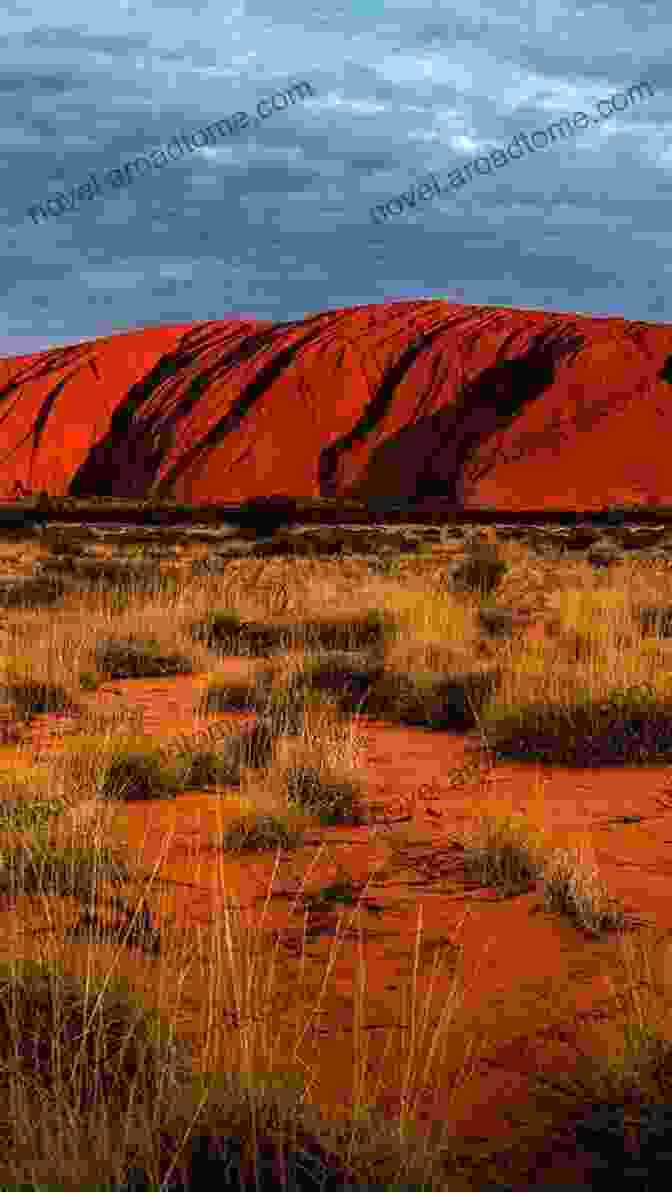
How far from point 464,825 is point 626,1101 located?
2.35 metres

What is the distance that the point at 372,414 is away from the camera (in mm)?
58625

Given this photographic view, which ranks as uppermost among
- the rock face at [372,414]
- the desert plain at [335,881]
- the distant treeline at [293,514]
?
the rock face at [372,414]

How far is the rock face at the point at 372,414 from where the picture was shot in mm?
53031

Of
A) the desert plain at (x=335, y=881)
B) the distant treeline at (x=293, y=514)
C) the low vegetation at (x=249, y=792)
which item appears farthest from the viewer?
the distant treeline at (x=293, y=514)

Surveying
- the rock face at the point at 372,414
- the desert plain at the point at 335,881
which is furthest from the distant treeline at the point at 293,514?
the desert plain at the point at 335,881

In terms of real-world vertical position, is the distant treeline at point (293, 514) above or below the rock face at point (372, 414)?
below

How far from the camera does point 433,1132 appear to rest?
2193 millimetres

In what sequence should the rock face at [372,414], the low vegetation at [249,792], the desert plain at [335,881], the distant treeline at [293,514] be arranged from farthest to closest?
the rock face at [372,414]
the distant treeline at [293,514]
the desert plain at [335,881]
the low vegetation at [249,792]

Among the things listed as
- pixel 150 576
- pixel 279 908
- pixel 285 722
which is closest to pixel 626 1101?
pixel 279 908

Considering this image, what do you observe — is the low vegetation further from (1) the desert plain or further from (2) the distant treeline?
(2) the distant treeline

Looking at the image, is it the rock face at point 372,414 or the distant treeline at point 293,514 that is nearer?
the distant treeline at point 293,514

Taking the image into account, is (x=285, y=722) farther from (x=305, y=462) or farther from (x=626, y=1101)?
(x=305, y=462)

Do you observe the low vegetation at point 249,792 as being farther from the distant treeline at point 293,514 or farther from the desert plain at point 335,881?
the distant treeline at point 293,514

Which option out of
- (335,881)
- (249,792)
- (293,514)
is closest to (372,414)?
(293,514)
